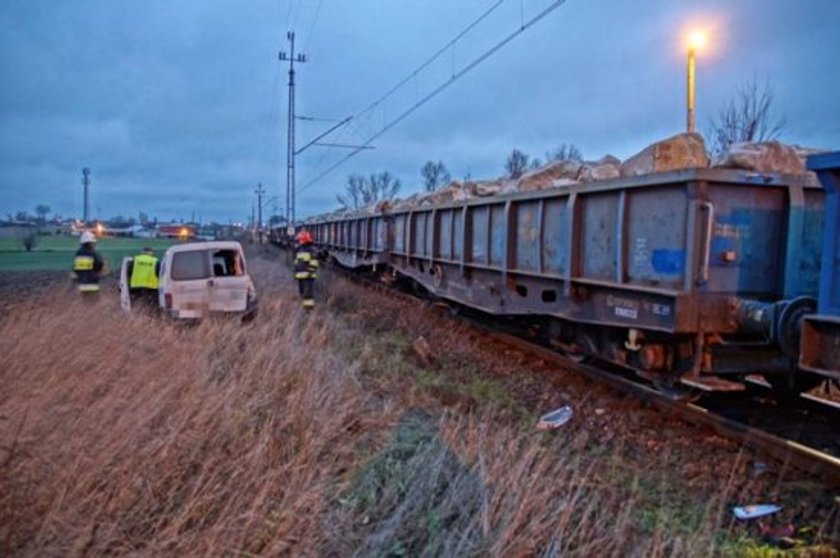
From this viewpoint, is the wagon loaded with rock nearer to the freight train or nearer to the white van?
the freight train

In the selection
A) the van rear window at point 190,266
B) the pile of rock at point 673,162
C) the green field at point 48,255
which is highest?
the pile of rock at point 673,162

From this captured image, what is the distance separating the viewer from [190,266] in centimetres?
1167

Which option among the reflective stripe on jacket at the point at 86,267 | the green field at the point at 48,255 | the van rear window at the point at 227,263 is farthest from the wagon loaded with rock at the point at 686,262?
the green field at the point at 48,255

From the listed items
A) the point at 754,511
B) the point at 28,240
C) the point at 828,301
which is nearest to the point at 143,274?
the point at 754,511

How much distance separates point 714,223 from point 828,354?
1560 millimetres

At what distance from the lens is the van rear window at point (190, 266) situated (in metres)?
11.6

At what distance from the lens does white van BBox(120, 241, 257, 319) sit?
1139 centimetres

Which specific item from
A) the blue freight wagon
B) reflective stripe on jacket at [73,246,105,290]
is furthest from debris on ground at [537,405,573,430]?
reflective stripe on jacket at [73,246,105,290]

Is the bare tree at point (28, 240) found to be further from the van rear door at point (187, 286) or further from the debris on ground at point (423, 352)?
the debris on ground at point (423, 352)

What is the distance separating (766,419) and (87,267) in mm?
12282

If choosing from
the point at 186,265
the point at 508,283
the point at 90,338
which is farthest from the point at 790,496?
the point at 186,265

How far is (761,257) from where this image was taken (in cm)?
593

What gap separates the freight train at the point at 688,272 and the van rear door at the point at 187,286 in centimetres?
626

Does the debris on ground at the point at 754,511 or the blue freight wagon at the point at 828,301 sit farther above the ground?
the blue freight wagon at the point at 828,301
